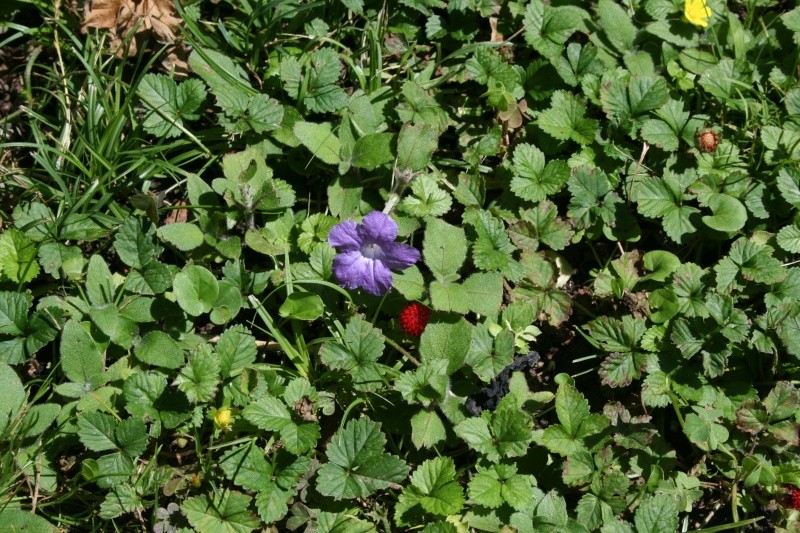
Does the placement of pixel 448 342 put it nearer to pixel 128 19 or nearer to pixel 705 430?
pixel 705 430

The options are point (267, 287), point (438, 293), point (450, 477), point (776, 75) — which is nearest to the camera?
point (450, 477)

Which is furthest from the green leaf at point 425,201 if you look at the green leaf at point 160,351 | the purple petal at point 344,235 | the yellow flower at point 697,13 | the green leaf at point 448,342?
the yellow flower at point 697,13

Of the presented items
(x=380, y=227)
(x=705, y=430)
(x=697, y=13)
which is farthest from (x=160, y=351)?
(x=697, y=13)

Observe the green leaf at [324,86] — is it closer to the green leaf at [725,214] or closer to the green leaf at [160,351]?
the green leaf at [160,351]

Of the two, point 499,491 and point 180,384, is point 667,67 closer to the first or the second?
point 499,491

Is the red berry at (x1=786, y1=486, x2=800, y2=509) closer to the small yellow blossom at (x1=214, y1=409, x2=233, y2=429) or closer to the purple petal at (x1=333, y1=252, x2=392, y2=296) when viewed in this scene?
the purple petal at (x1=333, y1=252, x2=392, y2=296)

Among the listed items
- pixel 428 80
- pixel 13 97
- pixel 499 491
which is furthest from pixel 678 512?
pixel 13 97
